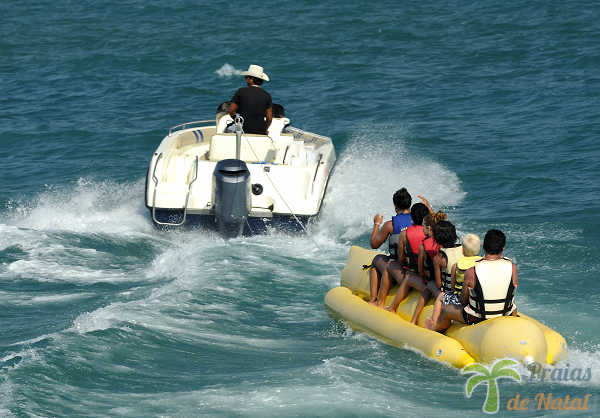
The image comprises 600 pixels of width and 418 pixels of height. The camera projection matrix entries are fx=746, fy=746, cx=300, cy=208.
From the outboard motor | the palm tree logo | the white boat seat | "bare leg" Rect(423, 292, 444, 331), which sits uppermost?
the white boat seat

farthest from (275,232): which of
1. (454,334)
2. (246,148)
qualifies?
(454,334)

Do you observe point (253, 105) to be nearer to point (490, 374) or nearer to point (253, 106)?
point (253, 106)

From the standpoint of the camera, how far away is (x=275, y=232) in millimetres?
8047

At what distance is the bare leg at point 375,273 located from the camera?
6027 millimetres

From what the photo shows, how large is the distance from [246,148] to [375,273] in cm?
341

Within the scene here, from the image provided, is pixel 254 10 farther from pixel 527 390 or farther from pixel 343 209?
pixel 527 390

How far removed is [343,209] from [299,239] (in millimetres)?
1282

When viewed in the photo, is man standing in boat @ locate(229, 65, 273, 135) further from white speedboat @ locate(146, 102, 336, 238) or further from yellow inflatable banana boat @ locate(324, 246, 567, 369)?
yellow inflatable banana boat @ locate(324, 246, 567, 369)

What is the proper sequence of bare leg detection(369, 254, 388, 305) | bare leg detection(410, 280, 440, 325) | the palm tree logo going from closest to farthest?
the palm tree logo
bare leg detection(410, 280, 440, 325)
bare leg detection(369, 254, 388, 305)

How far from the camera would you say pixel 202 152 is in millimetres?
9609

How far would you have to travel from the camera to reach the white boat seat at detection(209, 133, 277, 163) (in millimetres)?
8820

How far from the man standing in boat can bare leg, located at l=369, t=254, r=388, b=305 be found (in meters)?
3.41

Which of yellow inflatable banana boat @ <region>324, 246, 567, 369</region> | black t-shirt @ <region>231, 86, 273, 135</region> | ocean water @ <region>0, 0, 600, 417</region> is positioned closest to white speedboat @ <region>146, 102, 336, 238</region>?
black t-shirt @ <region>231, 86, 273, 135</region>

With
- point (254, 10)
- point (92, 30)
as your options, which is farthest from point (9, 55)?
point (254, 10)
